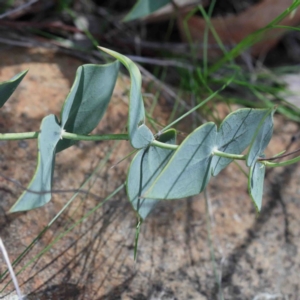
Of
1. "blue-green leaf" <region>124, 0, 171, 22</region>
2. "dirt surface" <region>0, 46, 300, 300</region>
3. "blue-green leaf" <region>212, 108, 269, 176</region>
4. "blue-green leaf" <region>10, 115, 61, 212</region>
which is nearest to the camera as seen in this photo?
"blue-green leaf" <region>10, 115, 61, 212</region>

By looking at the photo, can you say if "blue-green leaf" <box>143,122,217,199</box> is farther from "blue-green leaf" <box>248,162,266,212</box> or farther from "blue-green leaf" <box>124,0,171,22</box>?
"blue-green leaf" <box>124,0,171,22</box>

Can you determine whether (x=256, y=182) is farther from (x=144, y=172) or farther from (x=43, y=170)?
(x=43, y=170)

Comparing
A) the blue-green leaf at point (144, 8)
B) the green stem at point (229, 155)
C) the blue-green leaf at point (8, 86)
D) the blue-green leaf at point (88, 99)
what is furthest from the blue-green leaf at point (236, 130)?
the blue-green leaf at point (144, 8)

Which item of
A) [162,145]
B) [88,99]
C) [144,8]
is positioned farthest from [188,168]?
[144,8]

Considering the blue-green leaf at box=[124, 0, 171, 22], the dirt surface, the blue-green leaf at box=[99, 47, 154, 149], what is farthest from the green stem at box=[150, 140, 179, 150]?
the blue-green leaf at box=[124, 0, 171, 22]

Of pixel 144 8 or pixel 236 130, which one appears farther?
pixel 144 8

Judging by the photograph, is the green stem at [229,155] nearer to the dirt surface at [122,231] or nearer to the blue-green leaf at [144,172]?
the blue-green leaf at [144,172]
